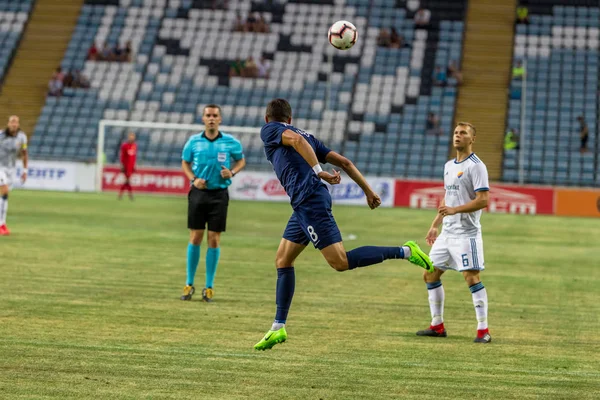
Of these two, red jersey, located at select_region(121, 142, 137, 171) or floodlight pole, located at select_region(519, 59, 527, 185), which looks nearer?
red jersey, located at select_region(121, 142, 137, 171)

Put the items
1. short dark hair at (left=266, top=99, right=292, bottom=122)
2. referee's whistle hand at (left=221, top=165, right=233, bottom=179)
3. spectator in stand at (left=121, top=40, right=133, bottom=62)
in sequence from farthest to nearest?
spectator in stand at (left=121, top=40, right=133, bottom=62) < referee's whistle hand at (left=221, top=165, right=233, bottom=179) < short dark hair at (left=266, top=99, right=292, bottom=122)

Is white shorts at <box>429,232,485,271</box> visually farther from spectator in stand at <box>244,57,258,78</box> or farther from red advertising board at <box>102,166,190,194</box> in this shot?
spectator in stand at <box>244,57,258,78</box>

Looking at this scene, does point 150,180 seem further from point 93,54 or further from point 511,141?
point 511,141

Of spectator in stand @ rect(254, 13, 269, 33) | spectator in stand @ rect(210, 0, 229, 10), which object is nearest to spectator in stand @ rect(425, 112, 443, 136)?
spectator in stand @ rect(254, 13, 269, 33)

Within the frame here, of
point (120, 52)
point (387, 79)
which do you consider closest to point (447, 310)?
point (387, 79)

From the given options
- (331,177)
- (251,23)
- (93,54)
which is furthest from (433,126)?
(331,177)

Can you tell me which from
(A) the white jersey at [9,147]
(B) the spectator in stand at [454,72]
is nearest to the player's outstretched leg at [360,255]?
(A) the white jersey at [9,147]

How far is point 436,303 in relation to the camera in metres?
10.9

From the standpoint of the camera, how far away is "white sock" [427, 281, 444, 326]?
35.2 feet

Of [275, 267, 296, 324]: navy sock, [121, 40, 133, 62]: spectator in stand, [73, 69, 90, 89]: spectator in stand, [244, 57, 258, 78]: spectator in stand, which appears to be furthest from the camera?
[121, 40, 133, 62]: spectator in stand

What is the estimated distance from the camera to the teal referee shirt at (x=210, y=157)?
43.8 feet

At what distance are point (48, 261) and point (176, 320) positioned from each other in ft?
20.6

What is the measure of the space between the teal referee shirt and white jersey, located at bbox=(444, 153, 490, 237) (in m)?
3.50

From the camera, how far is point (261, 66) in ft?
170
